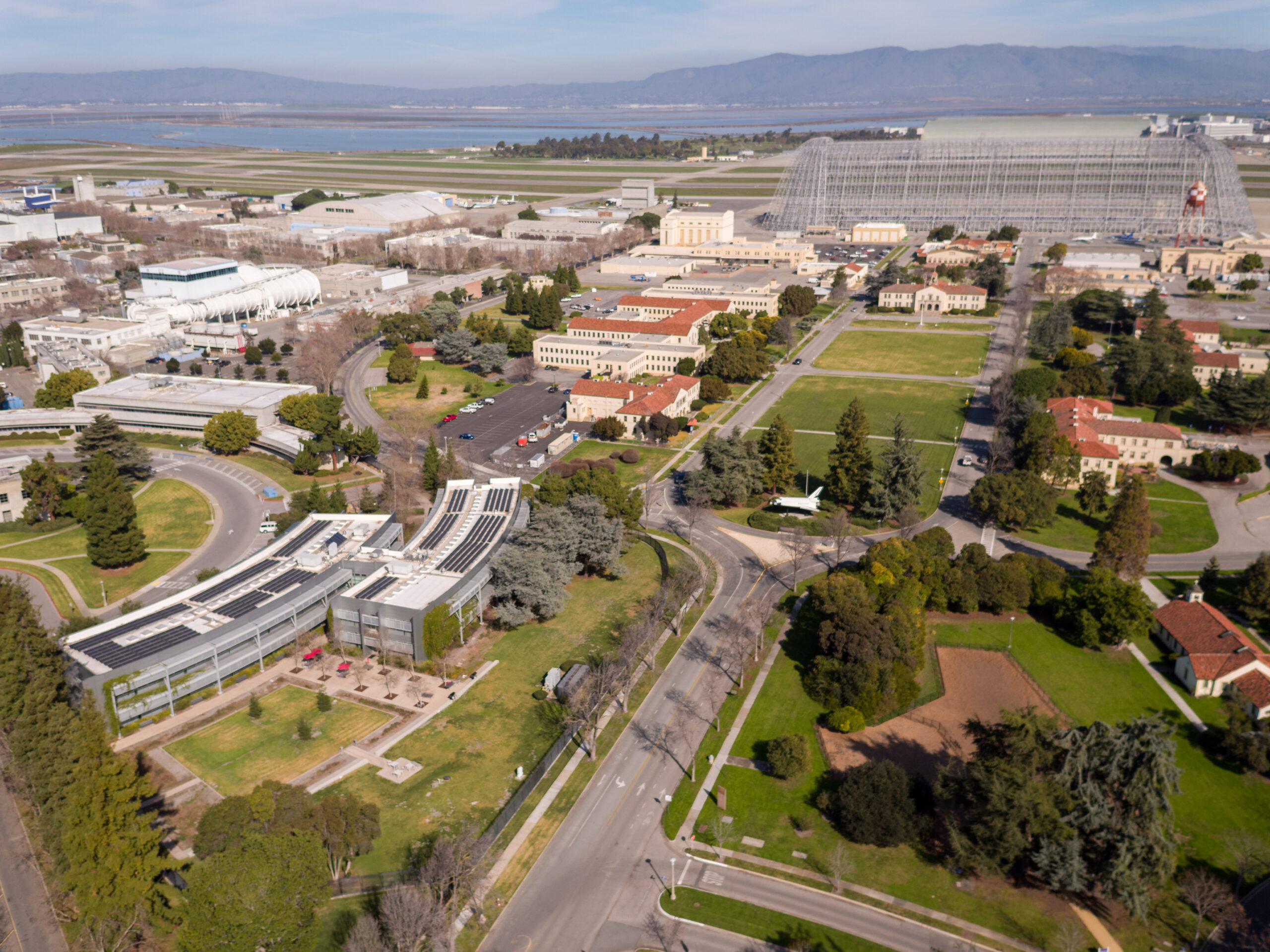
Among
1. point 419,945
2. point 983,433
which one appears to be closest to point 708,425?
point 983,433

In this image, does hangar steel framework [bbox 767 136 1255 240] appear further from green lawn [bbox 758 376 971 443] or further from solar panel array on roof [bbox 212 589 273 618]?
solar panel array on roof [bbox 212 589 273 618]

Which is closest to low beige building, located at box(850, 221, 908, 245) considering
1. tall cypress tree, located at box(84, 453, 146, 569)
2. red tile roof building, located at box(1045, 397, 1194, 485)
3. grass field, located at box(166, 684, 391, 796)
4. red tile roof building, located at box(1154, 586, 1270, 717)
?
red tile roof building, located at box(1045, 397, 1194, 485)

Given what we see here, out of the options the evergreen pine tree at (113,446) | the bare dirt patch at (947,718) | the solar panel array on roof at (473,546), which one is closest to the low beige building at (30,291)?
the evergreen pine tree at (113,446)

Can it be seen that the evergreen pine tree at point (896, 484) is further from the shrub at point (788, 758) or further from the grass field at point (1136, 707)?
the shrub at point (788, 758)

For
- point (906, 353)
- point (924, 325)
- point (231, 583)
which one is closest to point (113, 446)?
point (231, 583)

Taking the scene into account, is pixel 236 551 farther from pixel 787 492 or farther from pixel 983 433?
pixel 983 433

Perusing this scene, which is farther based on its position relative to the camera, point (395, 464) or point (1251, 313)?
point (1251, 313)
